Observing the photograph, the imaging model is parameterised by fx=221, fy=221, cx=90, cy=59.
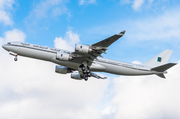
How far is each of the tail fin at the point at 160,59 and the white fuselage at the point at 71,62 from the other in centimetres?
311

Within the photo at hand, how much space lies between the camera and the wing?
110ft

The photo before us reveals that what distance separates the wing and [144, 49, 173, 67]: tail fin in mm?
13467

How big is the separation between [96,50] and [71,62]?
5.77m

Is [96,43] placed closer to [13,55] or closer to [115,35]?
[115,35]

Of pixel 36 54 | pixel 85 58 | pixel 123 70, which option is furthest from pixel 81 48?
pixel 123 70

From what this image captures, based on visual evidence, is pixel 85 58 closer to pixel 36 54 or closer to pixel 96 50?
pixel 96 50

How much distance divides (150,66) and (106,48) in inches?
521

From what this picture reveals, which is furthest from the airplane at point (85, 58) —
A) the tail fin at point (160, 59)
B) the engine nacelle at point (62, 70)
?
the engine nacelle at point (62, 70)

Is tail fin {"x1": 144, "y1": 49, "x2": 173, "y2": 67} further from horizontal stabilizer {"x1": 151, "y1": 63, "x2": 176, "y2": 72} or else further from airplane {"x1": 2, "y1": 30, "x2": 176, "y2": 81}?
horizontal stabilizer {"x1": 151, "y1": 63, "x2": 176, "y2": 72}

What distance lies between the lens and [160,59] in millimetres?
46375

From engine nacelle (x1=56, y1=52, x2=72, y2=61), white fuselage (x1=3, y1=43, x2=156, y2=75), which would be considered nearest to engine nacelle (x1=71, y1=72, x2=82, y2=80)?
white fuselage (x1=3, y1=43, x2=156, y2=75)

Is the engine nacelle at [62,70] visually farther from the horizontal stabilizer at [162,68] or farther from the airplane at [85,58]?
the horizontal stabilizer at [162,68]

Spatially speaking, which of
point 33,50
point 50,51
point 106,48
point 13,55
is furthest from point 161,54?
point 13,55

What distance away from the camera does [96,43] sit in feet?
117
